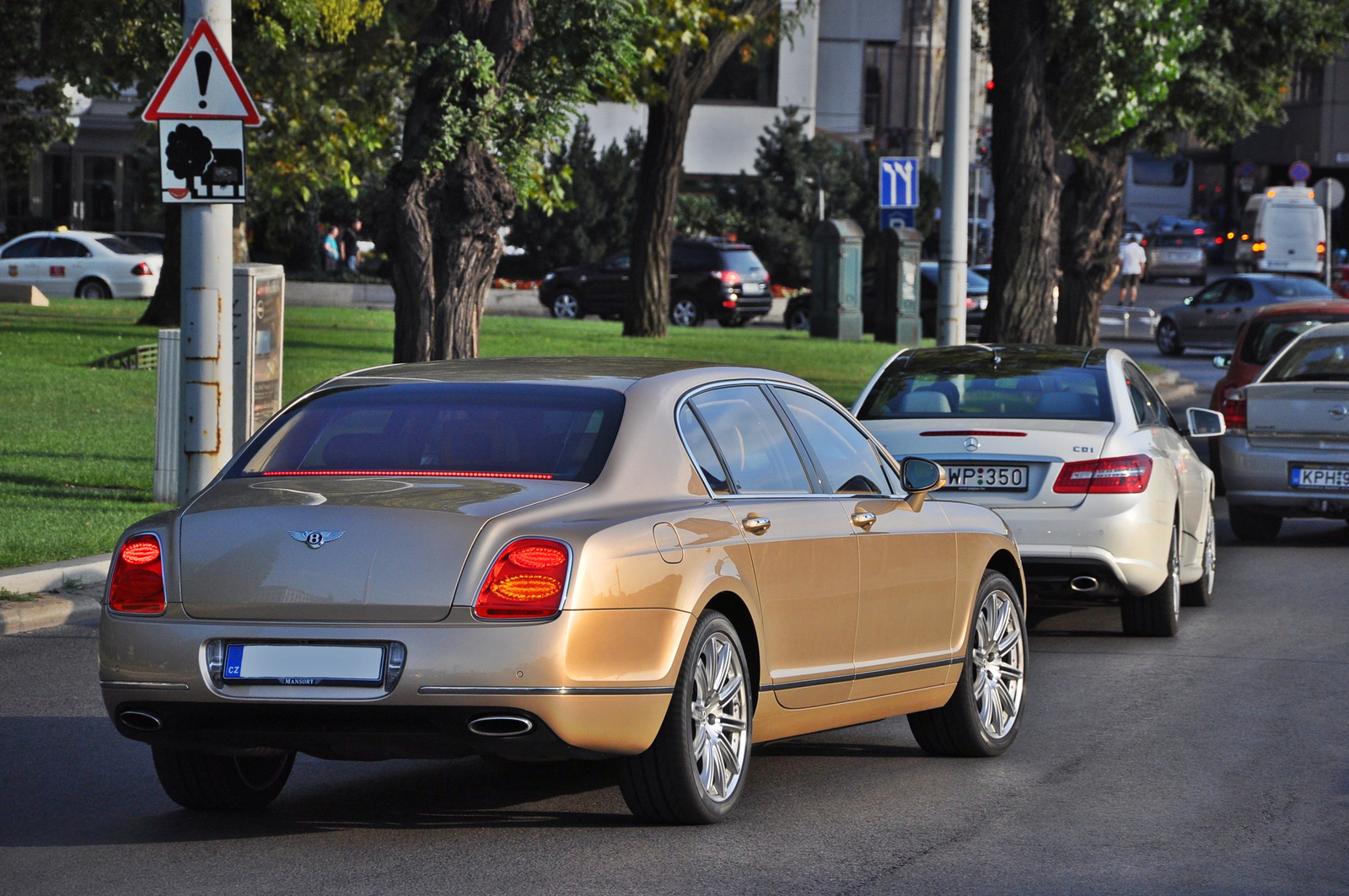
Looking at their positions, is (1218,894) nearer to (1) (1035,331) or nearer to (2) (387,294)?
(1) (1035,331)

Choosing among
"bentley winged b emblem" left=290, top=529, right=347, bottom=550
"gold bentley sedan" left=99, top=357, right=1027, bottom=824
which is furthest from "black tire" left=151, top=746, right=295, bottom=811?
"bentley winged b emblem" left=290, top=529, right=347, bottom=550

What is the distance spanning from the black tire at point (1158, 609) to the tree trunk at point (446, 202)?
715cm

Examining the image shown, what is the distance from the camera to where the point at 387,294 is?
43.6 m

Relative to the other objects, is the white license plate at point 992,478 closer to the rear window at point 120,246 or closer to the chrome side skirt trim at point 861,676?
the chrome side skirt trim at point 861,676

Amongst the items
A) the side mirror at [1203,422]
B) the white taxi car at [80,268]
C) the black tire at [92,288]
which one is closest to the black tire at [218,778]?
the side mirror at [1203,422]

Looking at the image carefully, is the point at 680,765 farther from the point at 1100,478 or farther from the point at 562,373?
the point at 1100,478

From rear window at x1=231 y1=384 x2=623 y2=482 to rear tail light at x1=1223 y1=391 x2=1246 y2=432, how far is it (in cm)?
950

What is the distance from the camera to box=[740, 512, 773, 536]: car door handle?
6.29 meters

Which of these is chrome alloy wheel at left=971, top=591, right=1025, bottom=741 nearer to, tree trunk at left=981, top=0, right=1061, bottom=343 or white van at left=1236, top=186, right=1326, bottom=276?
tree trunk at left=981, top=0, right=1061, bottom=343

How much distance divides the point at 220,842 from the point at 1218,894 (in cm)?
286

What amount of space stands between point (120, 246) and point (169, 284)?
50.0 ft

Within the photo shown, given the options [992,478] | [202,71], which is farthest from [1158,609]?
[202,71]

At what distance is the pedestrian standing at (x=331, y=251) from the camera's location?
170ft

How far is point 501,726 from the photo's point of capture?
5570 mm
